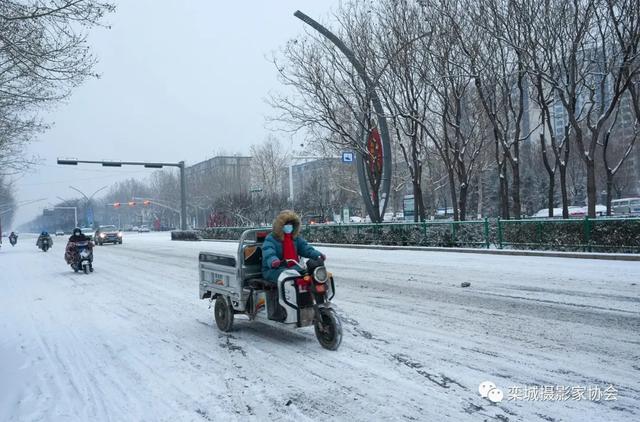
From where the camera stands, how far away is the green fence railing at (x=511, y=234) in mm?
15959

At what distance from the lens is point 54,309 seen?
1052 centimetres

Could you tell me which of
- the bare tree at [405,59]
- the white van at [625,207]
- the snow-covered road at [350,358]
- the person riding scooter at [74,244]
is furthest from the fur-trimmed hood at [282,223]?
the white van at [625,207]

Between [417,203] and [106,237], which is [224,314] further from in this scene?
[106,237]

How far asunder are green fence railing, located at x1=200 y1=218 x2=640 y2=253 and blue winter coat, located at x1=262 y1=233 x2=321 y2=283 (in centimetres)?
1250

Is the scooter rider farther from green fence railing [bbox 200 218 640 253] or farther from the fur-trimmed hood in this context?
green fence railing [bbox 200 218 640 253]

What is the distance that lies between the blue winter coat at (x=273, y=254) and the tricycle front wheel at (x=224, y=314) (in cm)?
101

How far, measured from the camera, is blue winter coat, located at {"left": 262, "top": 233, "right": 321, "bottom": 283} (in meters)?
6.64

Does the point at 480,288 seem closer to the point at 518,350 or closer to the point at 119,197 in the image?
the point at 518,350

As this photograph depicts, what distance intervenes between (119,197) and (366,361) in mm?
159991

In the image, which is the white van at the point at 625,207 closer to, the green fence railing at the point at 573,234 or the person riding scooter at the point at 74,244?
the green fence railing at the point at 573,234

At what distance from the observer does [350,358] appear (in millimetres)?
5938

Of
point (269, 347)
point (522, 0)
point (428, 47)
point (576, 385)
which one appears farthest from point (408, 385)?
point (428, 47)

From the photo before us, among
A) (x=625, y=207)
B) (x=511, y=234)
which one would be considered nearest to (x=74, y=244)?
(x=511, y=234)

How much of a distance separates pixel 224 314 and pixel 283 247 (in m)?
1.53
